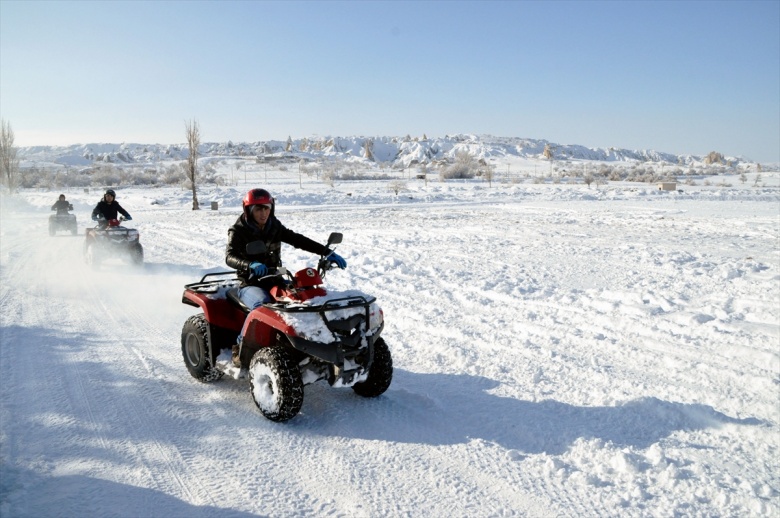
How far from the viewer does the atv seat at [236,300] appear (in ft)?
16.4

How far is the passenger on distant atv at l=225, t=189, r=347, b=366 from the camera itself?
4934 millimetres

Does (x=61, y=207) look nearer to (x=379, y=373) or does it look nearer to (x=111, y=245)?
(x=111, y=245)

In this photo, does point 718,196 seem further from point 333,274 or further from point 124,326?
point 124,326

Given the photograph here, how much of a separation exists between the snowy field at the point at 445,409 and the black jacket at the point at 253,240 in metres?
1.23

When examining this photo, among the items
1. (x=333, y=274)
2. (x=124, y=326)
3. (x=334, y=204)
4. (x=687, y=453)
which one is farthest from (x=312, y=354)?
(x=334, y=204)

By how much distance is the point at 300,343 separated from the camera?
424cm

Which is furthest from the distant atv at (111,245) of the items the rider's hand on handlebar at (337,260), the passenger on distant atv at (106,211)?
the rider's hand on handlebar at (337,260)

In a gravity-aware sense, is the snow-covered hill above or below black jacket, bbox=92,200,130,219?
above

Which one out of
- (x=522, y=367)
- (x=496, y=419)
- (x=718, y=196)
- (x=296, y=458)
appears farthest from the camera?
(x=718, y=196)

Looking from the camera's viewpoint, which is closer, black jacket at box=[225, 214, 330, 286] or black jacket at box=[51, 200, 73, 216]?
black jacket at box=[225, 214, 330, 286]

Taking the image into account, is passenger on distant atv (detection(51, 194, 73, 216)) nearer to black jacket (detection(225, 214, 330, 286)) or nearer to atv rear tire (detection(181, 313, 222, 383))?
atv rear tire (detection(181, 313, 222, 383))

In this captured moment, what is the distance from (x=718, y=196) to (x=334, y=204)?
2390 centimetres

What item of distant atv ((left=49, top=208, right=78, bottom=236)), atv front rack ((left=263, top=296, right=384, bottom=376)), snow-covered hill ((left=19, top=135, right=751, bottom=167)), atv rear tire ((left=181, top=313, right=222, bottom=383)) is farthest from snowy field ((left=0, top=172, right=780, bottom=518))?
snow-covered hill ((left=19, top=135, right=751, bottom=167))

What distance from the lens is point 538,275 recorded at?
405 inches
